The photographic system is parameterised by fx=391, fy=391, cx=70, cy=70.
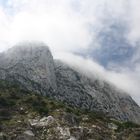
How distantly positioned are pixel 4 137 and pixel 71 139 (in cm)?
3367

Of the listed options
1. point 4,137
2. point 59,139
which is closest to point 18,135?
point 4,137

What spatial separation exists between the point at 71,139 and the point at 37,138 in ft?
56.6

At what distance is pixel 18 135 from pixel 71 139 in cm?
2686

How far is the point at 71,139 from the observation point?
652 feet

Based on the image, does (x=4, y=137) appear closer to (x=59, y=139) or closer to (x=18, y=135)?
(x=18, y=135)

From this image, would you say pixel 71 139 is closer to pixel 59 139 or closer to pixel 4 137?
pixel 59 139

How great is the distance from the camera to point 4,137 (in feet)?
632

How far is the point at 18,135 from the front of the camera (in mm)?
196250

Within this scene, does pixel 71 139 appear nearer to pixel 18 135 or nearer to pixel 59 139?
pixel 59 139

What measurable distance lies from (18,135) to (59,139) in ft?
68.0

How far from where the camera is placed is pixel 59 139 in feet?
649

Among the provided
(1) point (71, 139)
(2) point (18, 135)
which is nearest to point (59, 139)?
(1) point (71, 139)

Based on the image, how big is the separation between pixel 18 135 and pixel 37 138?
965 centimetres

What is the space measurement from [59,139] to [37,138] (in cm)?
1112
